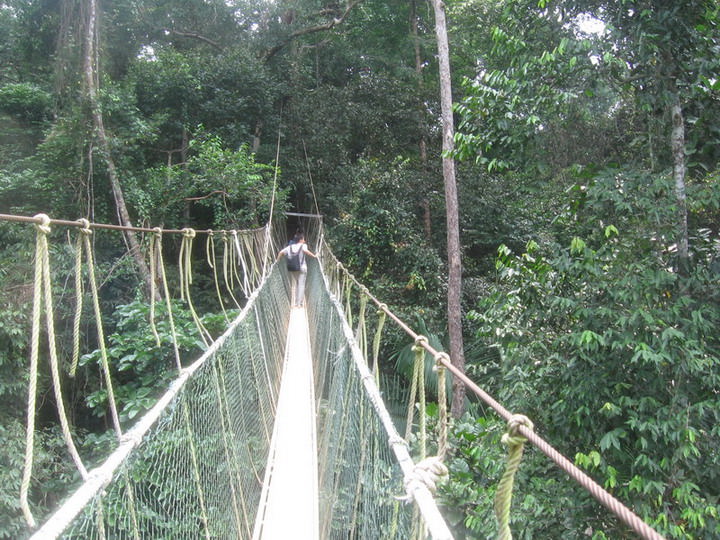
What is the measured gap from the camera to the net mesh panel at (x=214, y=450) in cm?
148

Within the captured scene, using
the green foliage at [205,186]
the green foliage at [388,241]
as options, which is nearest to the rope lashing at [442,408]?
the green foliage at [388,241]

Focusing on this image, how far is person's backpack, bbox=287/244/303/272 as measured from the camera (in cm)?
484

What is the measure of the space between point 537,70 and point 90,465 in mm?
3606

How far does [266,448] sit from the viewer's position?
Result: 240 cm

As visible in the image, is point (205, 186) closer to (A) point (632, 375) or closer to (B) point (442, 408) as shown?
(A) point (632, 375)

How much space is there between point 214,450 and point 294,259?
3.16m

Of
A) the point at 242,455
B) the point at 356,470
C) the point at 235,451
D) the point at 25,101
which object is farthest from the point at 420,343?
the point at 25,101

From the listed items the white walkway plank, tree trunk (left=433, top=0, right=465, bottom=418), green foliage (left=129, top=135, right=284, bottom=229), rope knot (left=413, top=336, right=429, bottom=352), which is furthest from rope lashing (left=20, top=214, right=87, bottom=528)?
green foliage (left=129, top=135, right=284, bottom=229)

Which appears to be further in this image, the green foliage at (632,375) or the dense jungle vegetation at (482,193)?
the dense jungle vegetation at (482,193)

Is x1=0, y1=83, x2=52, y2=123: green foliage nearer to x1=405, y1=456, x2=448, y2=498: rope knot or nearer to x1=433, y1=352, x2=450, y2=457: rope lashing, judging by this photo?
x1=433, y1=352, x2=450, y2=457: rope lashing

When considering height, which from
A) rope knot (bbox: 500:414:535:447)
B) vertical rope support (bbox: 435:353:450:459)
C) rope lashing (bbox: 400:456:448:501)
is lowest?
rope lashing (bbox: 400:456:448:501)

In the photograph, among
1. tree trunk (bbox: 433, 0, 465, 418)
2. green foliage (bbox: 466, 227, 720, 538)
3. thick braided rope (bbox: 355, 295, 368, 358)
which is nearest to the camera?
green foliage (bbox: 466, 227, 720, 538)

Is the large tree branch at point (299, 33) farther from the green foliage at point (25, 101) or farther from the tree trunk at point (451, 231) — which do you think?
the tree trunk at point (451, 231)

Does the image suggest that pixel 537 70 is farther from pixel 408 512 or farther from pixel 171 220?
pixel 171 220
